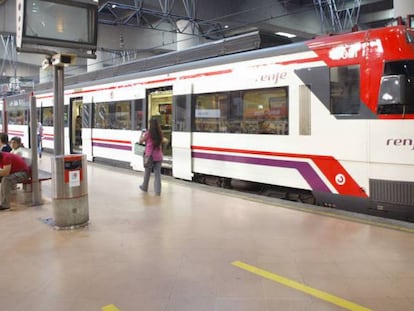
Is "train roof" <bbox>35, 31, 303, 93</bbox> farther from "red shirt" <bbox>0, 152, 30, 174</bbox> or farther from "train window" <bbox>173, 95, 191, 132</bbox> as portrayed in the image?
"red shirt" <bbox>0, 152, 30, 174</bbox>

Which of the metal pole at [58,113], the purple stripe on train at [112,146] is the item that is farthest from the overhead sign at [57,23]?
the purple stripe on train at [112,146]

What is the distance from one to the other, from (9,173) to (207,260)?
427 cm

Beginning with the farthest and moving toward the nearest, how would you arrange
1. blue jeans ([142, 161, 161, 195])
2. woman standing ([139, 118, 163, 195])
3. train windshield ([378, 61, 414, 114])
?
woman standing ([139, 118, 163, 195])
blue jeans ([142, 161, 161, 195])
train windshield ([378, 61, 414, 114])

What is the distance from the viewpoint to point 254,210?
6.64 metres

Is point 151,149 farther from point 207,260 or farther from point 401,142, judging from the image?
point 401,142

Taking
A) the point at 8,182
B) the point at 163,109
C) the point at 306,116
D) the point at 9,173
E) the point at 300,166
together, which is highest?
the point at 163,109

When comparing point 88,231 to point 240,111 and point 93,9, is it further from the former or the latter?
point 240,111

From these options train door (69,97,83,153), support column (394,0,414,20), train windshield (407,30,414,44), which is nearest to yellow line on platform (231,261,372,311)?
train windshield (407,30,414,44)

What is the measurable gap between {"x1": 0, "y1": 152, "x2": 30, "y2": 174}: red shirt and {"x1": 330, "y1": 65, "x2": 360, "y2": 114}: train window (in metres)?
5.15

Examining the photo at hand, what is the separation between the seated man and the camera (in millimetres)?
6895

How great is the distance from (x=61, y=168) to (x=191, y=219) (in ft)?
6.34

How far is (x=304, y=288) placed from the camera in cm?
372

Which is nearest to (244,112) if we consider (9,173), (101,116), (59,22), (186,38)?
(59,22)

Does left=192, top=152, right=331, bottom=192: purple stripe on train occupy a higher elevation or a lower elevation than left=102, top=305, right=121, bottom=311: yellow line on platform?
higher
